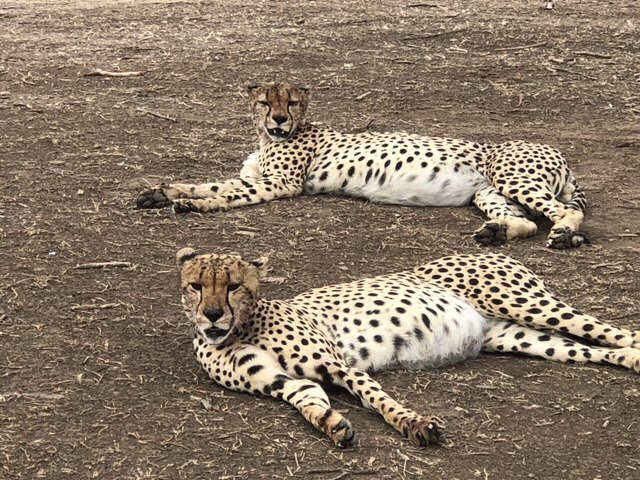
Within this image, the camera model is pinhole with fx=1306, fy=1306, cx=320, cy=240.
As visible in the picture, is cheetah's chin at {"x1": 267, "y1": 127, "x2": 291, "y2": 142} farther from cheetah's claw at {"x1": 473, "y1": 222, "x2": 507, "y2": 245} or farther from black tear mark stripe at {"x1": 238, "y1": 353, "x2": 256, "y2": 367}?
black tear mark stripe at {"x1": 238, "y1": 353, "x2": 256, "y2": 367}

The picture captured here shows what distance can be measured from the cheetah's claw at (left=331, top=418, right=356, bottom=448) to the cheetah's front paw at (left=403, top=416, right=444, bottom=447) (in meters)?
0.20

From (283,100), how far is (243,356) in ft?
10.5

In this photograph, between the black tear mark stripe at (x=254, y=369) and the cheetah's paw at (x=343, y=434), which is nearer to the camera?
the cheetah's paw at (x=343, y=434)

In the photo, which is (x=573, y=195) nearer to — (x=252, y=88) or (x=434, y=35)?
(x=252, y=88)

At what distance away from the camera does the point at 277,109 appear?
25.8 feet

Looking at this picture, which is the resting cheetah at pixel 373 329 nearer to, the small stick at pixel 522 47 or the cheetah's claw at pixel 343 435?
the cheetah's claw at pixel 343 435

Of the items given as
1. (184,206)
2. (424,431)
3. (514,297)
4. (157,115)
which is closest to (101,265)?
(184,206)

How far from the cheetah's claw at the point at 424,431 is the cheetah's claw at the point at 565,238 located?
2431 mm

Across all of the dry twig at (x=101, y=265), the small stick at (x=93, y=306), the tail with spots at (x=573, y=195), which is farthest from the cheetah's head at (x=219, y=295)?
the tail with spots at (x=573, y=195)

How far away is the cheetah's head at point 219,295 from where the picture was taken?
15.9 feet

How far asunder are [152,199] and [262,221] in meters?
0.63

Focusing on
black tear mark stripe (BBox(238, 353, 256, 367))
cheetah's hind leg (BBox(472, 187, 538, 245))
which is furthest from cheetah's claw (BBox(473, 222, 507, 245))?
black tear mark stripe (BBox(238, 353, 256, 367))

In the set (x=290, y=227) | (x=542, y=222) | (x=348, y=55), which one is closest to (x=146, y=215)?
(x=290, y=227)

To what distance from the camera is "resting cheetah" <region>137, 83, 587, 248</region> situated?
7.25m
